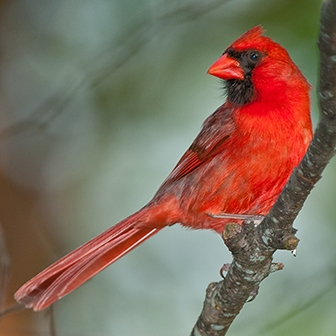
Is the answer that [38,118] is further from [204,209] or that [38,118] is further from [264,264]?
[264,264]

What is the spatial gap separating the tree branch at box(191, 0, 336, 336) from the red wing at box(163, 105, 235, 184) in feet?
2.47

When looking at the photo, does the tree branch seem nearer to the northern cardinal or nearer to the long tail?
the northern cardinal

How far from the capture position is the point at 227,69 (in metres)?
3.16

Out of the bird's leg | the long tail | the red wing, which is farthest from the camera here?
the red wing

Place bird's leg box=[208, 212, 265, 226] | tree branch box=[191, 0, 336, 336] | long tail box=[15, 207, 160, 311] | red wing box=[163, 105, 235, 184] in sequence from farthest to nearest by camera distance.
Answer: red wing box=[163, 105, 235, 184] < long tail box=[15, 207, 160, 311] < bird's leg box=[208, 212, 265, 226] < tree branch box=[191, 0, 336, 336]

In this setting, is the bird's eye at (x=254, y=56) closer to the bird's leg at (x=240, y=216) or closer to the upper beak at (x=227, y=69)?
the upper beak at (x=227, y=69)

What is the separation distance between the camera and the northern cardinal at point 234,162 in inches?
117

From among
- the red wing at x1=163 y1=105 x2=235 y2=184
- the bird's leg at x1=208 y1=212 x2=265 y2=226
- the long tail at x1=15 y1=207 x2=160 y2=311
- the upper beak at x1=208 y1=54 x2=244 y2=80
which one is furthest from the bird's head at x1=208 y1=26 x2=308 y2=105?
the long tail at x1=15 y1=207 x2=160 y2=311

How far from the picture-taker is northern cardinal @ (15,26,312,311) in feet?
9.75

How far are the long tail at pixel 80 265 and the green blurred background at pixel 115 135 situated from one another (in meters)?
0.72

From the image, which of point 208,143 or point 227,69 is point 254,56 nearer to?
point 227,69

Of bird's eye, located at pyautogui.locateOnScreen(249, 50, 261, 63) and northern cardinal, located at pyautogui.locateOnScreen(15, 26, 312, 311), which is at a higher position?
bird's eye, located at pyautogui.locateOnScreen(249, 50, 261, 63)

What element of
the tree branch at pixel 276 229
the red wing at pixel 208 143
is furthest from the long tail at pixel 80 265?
the tree branch at pixel 276 229

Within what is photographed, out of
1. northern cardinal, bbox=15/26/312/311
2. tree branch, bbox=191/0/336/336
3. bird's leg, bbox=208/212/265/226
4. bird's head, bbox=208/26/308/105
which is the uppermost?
bird's head, bbox=208/26/308/105
